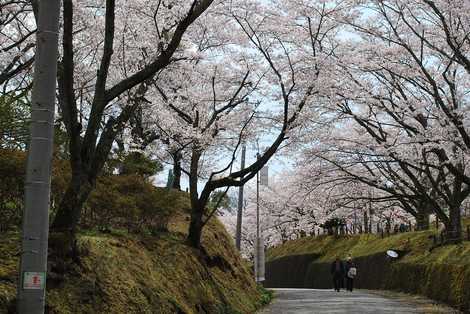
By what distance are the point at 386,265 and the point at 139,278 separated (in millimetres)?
25297

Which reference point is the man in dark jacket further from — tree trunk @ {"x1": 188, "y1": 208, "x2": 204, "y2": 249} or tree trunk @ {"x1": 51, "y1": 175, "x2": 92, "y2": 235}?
tree trunk @ {"x1": 51, "y1": 175, "x2": 92, "y2": 235}

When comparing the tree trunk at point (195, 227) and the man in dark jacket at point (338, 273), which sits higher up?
the tree trunk at point (195, 227)

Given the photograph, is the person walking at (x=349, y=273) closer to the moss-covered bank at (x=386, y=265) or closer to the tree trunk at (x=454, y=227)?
the moss-covered bank at (x=386, y=265)

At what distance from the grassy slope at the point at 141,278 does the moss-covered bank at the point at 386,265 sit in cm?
635

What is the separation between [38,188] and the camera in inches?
175

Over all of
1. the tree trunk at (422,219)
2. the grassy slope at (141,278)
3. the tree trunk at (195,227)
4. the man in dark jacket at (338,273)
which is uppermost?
the tree trunk at (422,219)

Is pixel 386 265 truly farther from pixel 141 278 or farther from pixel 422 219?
pixel 141 278

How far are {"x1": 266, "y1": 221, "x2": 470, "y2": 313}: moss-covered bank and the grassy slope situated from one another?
635 centimetres

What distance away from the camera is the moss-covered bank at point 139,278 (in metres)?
7.02

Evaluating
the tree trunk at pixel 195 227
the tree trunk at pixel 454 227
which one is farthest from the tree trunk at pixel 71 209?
the tree trunk at pixel 454 227

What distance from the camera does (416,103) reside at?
1983 cm

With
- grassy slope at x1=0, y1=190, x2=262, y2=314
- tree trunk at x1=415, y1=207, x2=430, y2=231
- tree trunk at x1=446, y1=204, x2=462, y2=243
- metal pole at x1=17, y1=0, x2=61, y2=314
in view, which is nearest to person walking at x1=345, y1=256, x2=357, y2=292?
tree trunk at x1=446, y1=204, x2=462, y2=243

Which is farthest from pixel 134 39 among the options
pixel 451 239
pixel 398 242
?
pixel 398 242

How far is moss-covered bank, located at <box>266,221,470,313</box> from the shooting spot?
59.9 ft
